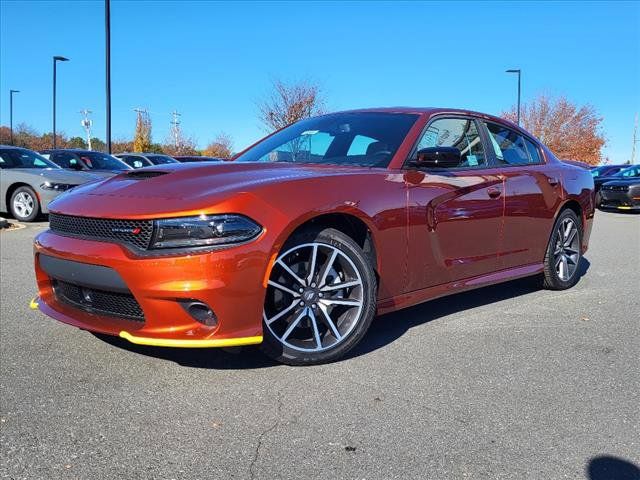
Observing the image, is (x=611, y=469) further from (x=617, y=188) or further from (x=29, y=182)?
(x=617, y=188)

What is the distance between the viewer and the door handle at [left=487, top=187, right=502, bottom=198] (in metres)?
4.36

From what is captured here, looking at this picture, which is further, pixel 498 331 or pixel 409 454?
pixel 498 331

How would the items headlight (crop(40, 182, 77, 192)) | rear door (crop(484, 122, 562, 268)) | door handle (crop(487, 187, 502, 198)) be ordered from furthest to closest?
headlight (crop(40, 182, 77, 192)), rear door (crop(484, 122, 562, 268)), door handle (crop(487, 187, 502, 198))

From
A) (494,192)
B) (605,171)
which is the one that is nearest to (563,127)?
(605,171)

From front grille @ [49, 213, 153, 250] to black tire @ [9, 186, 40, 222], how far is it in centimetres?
858

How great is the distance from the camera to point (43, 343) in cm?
375

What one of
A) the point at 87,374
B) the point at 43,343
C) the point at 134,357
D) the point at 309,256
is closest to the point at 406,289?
the point at 309,256

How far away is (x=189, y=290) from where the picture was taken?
2.85 m

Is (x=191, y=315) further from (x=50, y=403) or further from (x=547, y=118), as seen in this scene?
(x=547, y=118)

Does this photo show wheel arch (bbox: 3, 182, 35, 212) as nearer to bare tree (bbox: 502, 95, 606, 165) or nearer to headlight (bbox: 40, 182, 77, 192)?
headlight (bbox: 40, 182, 77, 192)

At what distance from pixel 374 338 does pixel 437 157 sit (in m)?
1.27

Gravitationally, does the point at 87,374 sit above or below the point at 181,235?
below

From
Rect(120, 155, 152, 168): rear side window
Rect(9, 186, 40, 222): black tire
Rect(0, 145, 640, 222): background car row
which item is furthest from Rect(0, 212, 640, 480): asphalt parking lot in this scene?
Rect(120, 155, 152, 168): rear side window

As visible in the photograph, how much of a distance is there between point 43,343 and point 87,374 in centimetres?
72
